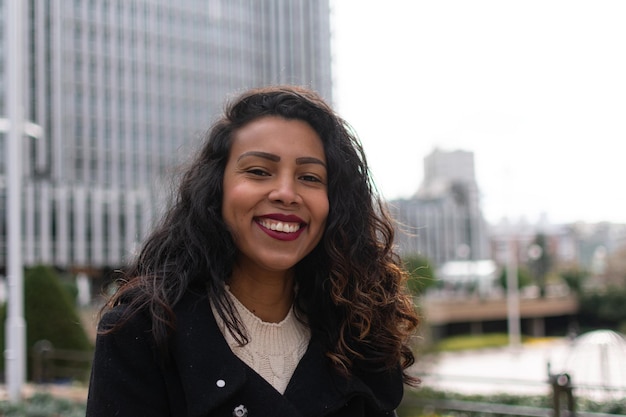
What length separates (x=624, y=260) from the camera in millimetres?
46062

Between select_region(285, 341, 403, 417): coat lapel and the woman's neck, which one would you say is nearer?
select_region(285, 341, 403, 417): coat lapel

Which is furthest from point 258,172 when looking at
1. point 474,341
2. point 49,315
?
point 474,341

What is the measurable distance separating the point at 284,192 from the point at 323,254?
0.29 metres

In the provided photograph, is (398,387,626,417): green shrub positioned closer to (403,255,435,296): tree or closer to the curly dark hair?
(403,255,435,296): tree

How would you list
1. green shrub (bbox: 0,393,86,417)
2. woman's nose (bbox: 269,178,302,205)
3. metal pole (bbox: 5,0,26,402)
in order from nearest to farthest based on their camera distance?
woman's nose (bbox: 269,178,302,205)
green shrub (bbox: 0,393,86,417)
metal pole (bbox: 5,0,26,402)

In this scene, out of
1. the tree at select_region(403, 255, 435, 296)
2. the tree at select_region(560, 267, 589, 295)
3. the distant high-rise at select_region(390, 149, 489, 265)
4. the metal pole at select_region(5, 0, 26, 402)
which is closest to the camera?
the tree at select_region(403, 255, 435, 296)

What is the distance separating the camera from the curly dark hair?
1.50 m

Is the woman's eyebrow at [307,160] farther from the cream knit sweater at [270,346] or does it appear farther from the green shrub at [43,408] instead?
the green shrub at [43,408]

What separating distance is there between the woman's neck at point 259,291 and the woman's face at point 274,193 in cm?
6

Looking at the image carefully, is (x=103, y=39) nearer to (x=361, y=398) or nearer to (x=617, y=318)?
(x=617, y=318)

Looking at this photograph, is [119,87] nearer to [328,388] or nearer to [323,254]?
[323,254]

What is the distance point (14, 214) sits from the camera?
28.4ft

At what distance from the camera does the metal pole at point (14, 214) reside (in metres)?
8.20

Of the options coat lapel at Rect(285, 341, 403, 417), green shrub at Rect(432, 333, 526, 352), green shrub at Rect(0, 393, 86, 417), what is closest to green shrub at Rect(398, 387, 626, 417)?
green shrub at Rect(0, 393, 86, 417)
